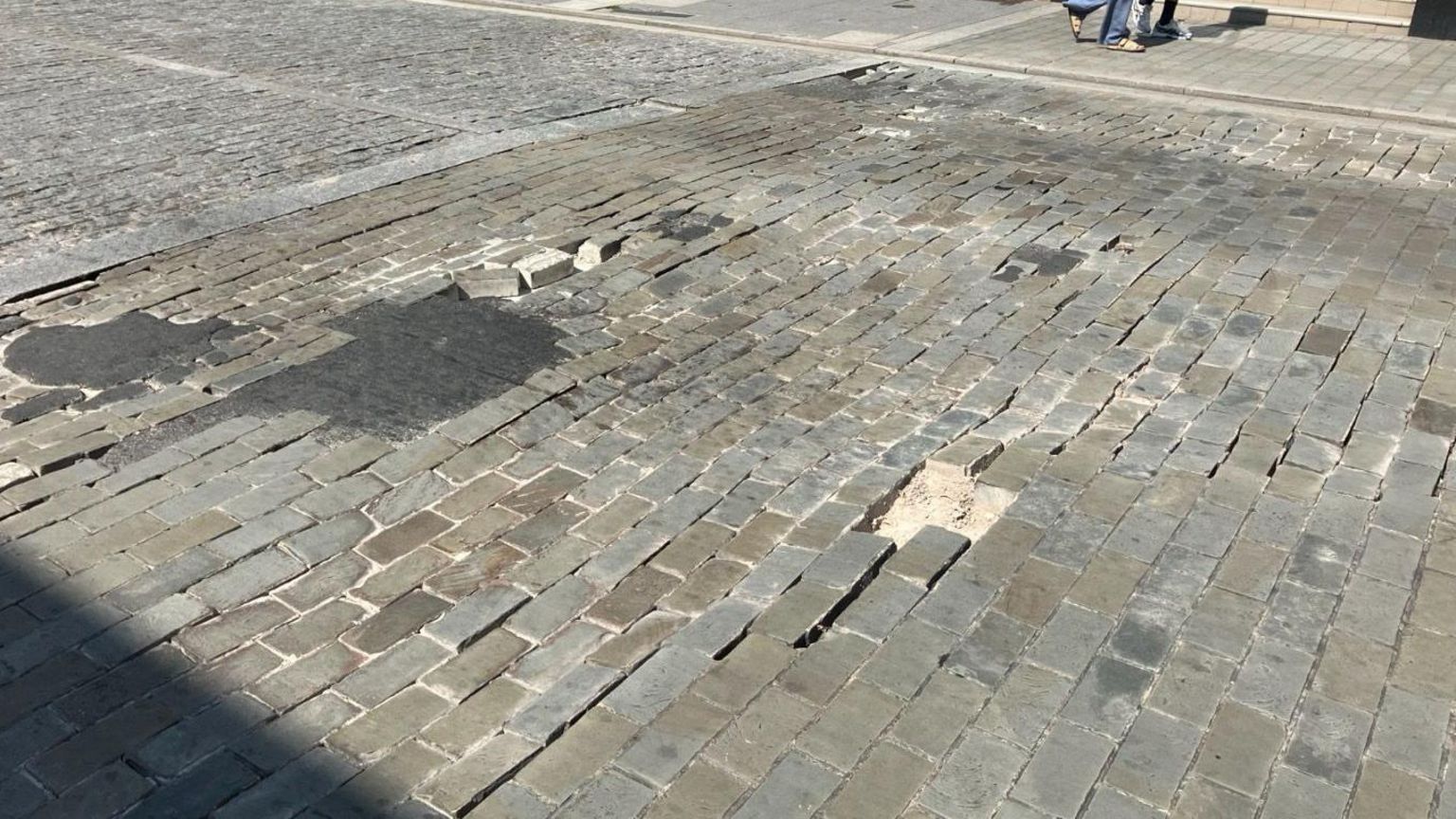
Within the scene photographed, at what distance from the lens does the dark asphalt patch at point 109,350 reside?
523 cm

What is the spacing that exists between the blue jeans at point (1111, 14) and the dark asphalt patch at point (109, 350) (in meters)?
9.77

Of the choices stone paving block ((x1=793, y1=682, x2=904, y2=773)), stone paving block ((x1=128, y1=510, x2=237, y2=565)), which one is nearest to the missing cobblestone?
stone paving block ((x1=793, y1=682, x2=904, y2=773))

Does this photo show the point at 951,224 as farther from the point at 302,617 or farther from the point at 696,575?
the point at 302,617

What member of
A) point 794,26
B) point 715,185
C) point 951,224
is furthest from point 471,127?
point 794,26

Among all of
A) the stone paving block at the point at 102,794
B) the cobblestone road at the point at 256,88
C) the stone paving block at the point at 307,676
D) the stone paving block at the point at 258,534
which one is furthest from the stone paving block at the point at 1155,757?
the cobblestone road at the point at 256,88

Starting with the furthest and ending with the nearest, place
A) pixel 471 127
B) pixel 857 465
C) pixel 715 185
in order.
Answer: pixel 471 127
pixel 715 185
pixel 857 465

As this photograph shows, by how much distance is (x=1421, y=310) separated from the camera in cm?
588

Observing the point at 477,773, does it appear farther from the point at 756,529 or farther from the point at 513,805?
the point at 756,529

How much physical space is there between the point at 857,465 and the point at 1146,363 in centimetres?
163

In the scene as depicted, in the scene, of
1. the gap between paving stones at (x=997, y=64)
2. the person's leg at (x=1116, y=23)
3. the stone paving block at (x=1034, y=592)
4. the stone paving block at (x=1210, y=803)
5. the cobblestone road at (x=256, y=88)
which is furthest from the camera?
the person's leg at (x=1116, y=23)

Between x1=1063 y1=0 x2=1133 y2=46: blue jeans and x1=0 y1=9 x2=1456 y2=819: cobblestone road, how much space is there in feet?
18.5

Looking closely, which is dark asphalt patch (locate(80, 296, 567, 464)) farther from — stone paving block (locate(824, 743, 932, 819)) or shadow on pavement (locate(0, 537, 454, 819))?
stone paving block (locate(824, 743, 932, 819))

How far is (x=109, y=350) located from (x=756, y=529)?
3209 millimetres

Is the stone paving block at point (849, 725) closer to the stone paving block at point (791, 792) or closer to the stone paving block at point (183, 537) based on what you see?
the stone paving block at point (791, 792)
